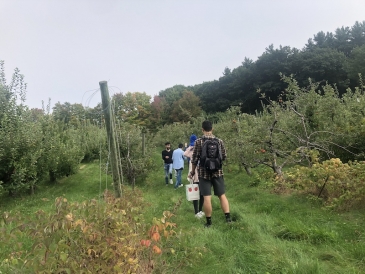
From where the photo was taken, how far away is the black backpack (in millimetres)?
4773

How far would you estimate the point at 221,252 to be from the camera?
370cm

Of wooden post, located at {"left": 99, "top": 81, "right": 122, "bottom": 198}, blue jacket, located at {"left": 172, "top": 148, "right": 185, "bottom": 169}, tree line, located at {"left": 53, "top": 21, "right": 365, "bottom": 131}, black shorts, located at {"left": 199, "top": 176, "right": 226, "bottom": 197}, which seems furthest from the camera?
tree line, located at {"left": 53, "top": 21, "right": 365, "bottom": 131}

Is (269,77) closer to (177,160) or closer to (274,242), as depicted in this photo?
(177,160)

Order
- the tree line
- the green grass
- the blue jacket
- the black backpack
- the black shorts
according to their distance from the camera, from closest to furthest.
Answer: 1. the green grass
2. the black backpack
3. the black shorts
4. the blue jacket
5. the tree line

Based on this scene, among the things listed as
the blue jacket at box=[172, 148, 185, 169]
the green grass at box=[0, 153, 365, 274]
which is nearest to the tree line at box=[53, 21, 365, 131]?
the blue jacket at box=[172, 148, 185, 169]

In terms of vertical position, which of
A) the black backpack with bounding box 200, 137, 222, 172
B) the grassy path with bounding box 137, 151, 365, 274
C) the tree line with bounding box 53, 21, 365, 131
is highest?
the tree line with bounding box 53, 21, 365, 131

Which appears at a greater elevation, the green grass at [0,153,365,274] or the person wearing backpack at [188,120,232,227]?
the person wearing backpack at [188,120,232,227]

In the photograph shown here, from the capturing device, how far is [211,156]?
190 inches

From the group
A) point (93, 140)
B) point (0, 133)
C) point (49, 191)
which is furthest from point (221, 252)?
point (93, 140)

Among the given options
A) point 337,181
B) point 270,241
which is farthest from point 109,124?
point 337,181

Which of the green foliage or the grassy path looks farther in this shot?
the green foliage

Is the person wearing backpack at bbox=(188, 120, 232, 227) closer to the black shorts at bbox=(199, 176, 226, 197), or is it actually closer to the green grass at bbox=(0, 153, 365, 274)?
the black shorts at bbox=(199, 176, 226, 197)

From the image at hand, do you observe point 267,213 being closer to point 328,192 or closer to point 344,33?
point 328,192

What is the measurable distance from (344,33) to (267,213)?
48382mm
